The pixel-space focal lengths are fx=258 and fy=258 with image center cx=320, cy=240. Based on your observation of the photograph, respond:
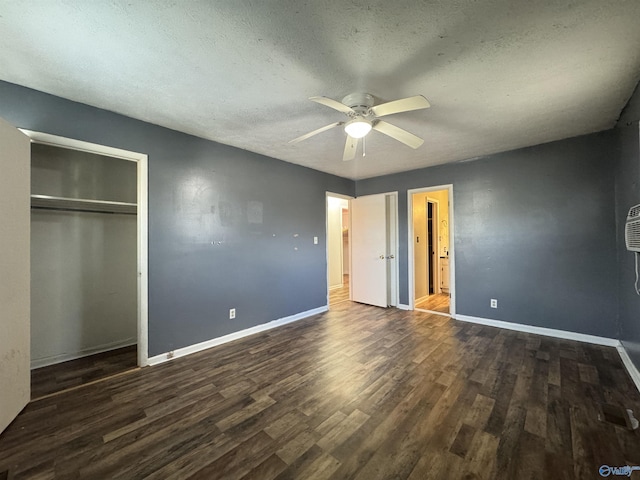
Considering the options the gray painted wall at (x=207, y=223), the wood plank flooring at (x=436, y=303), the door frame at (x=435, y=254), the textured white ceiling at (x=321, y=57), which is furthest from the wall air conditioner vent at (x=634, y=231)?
the door frame at (x=435, y=254)

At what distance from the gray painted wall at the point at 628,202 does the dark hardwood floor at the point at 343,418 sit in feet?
1.21

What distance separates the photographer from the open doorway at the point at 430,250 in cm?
453

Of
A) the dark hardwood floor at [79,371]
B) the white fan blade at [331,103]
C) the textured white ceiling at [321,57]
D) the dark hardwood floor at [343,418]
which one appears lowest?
the dark hardwood floor at [79,371]

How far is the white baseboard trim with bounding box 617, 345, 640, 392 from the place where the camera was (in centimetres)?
214

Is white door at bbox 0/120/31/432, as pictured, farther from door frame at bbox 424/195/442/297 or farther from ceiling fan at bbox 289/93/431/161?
door frame at bbox 424/195/442/297

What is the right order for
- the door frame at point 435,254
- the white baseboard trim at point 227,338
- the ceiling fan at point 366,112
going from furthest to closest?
1. the door frame at point 435,254
2. the white baseboard trim at point 227,338
3. the ceiling fan at point 366,112

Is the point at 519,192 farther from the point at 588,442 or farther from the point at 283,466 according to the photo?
the point at 283,466

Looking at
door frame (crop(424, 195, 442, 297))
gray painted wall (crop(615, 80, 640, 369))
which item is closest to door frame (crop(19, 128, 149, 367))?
gray painted wall (crop(615, 80, 640, 369))

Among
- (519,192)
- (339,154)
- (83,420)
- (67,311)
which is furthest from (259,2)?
(519,192)

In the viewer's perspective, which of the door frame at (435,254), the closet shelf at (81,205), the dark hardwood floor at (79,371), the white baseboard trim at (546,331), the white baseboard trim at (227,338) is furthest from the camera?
the door frame at (435,254)

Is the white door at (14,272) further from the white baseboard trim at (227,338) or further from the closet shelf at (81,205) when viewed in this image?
the white baseboard trim at (227,338)

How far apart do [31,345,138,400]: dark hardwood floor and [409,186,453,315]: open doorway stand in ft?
13.6

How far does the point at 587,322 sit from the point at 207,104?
4.74 m

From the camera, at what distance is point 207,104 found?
2246 millimetres
